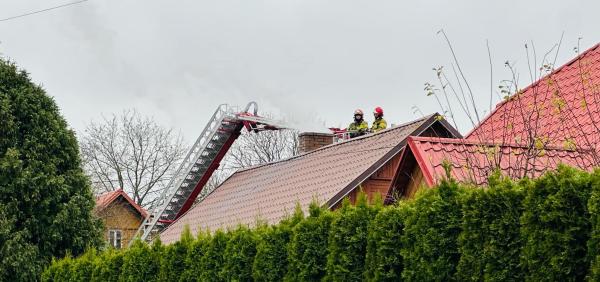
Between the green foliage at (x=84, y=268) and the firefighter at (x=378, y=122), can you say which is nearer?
the green foliage at (x=84, y=268)

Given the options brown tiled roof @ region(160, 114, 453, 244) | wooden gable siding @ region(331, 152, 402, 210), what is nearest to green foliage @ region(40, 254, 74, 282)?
brown tiled roof @ region(160, 114, 453, 244)

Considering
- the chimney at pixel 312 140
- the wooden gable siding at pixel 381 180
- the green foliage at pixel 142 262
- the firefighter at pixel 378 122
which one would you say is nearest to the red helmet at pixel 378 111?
the firefighter at pixel 378 122

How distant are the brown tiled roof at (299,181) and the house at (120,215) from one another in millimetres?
14497

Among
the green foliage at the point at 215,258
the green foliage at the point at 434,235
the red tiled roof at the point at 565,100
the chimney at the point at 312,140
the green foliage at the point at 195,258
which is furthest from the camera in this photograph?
the chimney at the point at 312,140

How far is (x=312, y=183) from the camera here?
1812cm

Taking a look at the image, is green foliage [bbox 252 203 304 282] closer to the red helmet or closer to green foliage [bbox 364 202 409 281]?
green foliage [bbox 364 202 409 281]

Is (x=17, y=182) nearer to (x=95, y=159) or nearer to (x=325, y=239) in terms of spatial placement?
(x=325, y=239)

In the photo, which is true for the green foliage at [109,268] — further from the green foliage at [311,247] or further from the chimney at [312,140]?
the chimney at [312,140]

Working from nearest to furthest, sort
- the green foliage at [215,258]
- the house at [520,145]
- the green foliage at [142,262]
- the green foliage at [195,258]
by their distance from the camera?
the house at [520,145] < the green foliage at [215,258] < the green foliage at [195,258] < the green foliage at [142,262]

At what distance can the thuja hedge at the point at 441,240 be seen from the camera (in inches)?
222

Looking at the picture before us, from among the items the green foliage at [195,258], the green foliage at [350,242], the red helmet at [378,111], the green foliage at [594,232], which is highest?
the red helmet at [378,111]

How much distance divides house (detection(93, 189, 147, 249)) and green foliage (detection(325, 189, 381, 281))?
2888cm

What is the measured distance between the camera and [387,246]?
7.66 metres

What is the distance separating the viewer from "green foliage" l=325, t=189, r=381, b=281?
823cm
